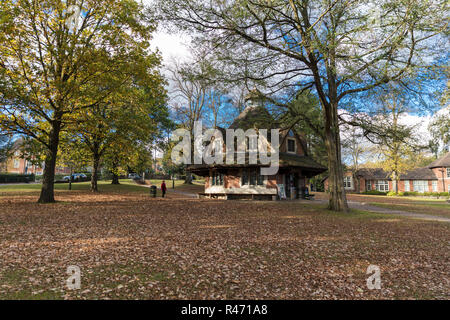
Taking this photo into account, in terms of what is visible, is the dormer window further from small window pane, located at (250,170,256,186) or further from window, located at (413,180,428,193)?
window, located at (413,180,428,193)

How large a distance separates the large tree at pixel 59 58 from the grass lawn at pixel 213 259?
21.0 ft

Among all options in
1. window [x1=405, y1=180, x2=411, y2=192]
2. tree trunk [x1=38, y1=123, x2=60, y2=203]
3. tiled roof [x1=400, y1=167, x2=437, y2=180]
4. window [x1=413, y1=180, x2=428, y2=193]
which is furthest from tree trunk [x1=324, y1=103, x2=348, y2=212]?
window [x1=413, y1=180, x2=428, y2=193]

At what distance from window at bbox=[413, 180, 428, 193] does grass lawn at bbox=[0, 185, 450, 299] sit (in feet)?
162

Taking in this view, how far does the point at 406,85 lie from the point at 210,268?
1438cm

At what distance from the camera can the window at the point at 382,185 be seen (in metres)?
53.2

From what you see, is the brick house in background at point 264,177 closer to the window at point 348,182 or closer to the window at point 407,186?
the window at point 348,182

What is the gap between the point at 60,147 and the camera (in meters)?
20.9

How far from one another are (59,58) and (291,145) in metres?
21.8

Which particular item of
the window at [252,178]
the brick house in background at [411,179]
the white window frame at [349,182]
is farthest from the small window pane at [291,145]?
the white window frame at [349,182]

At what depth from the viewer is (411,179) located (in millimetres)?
51844

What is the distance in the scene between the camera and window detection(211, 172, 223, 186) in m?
27.2
